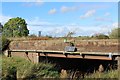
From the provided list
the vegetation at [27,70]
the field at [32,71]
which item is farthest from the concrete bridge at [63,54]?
the vegetation at [27,70]

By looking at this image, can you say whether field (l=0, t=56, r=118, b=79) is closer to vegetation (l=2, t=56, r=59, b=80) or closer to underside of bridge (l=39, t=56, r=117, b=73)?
vegetation (l=2, t=56, r=59, b=80)

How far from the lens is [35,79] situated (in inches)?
625

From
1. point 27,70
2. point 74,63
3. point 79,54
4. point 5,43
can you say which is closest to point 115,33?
point 74,63

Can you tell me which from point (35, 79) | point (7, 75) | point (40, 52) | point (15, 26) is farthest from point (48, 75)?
point (15, 26)

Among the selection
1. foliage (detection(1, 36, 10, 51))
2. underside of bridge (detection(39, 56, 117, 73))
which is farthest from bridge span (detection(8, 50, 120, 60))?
foliage (detection(1, 36, 10, 51))

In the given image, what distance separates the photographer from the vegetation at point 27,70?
16.0 m

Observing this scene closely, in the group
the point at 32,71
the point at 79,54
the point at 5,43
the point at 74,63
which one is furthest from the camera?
the point at 5,43

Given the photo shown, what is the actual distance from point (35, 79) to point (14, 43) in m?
6.34

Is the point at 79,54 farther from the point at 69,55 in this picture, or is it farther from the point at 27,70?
the point at 27,70

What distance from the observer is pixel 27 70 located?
16.3 metres

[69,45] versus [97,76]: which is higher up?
[69,45]

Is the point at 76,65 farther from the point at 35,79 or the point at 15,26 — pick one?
the point at 15,26

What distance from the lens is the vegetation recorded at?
16047 millimetres

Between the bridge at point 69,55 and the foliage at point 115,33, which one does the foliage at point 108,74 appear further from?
the foliage at point 115,33
